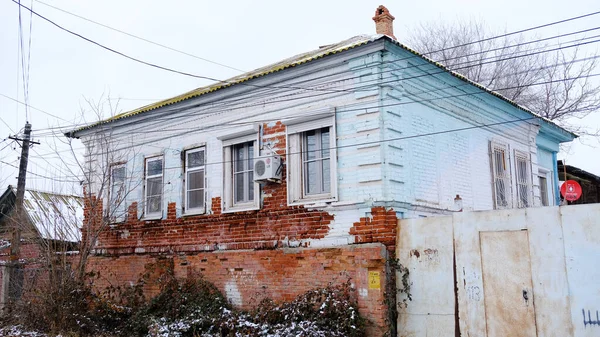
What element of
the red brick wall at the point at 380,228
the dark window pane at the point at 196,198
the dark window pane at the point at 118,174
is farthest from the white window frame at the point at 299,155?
the dark window pane at the point at 118,174

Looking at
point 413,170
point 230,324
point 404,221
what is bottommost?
point 230,324

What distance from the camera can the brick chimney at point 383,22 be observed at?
10.9 metres

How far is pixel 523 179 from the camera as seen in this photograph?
13.3m

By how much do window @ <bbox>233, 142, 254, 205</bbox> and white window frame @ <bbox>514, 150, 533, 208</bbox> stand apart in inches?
237

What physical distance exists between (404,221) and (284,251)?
2.34 m

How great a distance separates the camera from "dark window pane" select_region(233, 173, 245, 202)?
38.3 feet

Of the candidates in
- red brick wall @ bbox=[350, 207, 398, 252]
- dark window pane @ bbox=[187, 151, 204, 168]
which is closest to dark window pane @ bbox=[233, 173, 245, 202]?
dark window pane @ bbox=[187, 151, 204, 168]

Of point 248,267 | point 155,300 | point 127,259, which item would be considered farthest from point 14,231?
point 248,267

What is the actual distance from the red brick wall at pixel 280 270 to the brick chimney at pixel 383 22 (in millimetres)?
4338

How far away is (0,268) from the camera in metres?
15.6

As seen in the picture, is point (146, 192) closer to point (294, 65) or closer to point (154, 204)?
point (154, 204)

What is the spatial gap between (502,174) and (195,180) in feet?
22.3

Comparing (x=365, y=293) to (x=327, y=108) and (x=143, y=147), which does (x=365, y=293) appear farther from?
(x=143, y=147)

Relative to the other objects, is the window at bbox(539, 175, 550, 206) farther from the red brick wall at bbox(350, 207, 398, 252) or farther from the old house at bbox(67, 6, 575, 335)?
the red brick wall at bbox(350, 207, 398, 252)
